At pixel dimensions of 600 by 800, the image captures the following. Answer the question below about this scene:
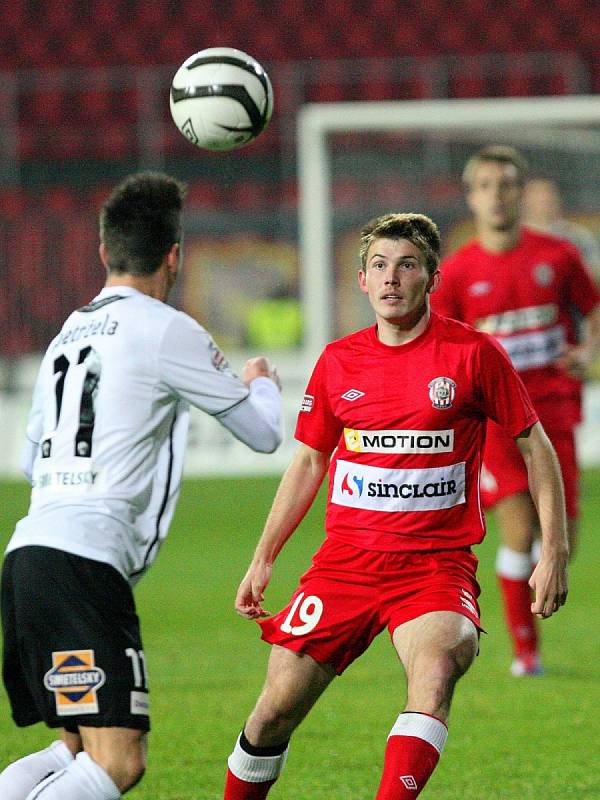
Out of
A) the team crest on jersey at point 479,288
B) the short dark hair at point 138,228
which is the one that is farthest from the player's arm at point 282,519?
the team crest on jersey at point 479,288

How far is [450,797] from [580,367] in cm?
264

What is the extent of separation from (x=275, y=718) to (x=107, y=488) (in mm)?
859

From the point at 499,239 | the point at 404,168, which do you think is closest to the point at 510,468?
the point at 499,239

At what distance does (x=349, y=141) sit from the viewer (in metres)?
14.0

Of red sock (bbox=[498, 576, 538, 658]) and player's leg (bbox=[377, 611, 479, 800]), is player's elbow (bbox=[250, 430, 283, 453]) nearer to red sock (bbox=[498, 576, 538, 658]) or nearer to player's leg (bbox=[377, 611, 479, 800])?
player's leg (bbox=[377, 611, 479, 800])

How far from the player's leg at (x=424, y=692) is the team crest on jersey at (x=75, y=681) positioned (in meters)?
0.79

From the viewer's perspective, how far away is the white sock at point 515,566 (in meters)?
6.63

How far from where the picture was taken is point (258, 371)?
4.14m

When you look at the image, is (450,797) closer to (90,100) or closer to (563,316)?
(563,316)

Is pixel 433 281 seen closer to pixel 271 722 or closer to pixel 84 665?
pixel 271 722

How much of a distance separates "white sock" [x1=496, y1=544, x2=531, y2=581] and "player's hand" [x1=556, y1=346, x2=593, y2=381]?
88cm

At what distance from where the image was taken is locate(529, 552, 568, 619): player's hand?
3916mm

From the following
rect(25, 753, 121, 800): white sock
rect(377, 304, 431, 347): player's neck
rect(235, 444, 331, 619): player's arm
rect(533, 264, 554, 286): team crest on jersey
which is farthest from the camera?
rect(533, 264, 554, 286): team crest on jersey

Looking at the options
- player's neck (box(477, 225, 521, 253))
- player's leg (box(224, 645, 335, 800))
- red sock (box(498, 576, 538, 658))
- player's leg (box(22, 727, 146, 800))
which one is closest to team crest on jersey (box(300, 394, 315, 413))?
player's leg (box(224, 645, 335, 800))
